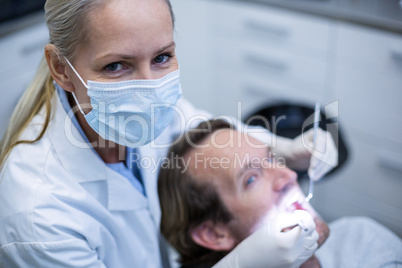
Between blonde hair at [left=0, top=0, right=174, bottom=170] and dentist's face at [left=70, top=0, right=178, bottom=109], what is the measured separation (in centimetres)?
2

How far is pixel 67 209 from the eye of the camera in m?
0.96

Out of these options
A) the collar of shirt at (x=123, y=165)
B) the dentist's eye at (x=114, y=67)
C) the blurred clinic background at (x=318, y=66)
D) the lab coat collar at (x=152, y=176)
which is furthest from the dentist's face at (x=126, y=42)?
the blurred clinic background at (x=318, y=66)

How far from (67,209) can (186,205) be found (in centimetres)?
37

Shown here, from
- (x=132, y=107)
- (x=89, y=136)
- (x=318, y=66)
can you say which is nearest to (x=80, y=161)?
(x=89, y=136)

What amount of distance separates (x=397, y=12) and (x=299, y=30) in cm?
40

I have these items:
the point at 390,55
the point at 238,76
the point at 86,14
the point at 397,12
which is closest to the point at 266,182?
the point at 86,14

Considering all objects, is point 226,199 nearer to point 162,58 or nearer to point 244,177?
point 244,177

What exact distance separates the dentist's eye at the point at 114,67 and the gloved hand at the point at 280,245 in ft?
1.55

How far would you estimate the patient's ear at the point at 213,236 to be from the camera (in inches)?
46.1

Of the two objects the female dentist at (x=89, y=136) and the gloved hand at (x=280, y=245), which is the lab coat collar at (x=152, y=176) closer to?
the female dentist at (x=89, y=136)

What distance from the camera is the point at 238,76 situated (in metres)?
2.25

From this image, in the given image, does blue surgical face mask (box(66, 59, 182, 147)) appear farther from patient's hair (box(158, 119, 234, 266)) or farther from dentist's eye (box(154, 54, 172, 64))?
patient's hair (box(158, 119, 234, 266))

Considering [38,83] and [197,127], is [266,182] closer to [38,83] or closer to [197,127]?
[197,127]

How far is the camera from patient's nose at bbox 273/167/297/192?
117cm
